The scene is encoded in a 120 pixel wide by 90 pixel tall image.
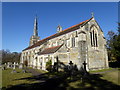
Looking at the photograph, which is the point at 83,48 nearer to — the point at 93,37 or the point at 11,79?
the point at 93,37

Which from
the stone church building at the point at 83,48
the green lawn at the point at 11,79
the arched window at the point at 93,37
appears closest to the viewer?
the green lawn at the point at 11,79

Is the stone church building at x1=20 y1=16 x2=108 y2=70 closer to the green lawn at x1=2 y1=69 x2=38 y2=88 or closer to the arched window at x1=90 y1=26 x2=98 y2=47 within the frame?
the arched window at x1=90 y1=26 x2=98 y2=47

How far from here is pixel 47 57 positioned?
2300 centimetres

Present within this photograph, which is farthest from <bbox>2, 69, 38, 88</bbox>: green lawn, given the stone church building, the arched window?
the arched window

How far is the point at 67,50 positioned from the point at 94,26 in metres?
8.97

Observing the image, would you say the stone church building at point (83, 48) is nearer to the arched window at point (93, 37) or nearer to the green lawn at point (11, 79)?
the arched window at point (93, 37)

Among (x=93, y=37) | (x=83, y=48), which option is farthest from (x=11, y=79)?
(x=93, y=37)

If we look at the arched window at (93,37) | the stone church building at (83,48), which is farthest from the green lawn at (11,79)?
the arched window at (93,37)

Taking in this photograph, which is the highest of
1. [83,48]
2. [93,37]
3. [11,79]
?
[93,37]

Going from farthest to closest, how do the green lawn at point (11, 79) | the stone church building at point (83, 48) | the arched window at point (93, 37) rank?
1. the arched window at point (93, 37)
2. the stone church building at point (83, 48)
3. the green lawn at point (11, 79)

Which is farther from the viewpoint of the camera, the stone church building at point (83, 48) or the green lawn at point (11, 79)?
the stone church building at point (83, 48)

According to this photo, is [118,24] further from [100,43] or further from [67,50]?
[67,50]

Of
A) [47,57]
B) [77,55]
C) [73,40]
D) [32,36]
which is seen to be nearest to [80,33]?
[73,40]

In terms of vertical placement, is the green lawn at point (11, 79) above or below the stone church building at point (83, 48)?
below
